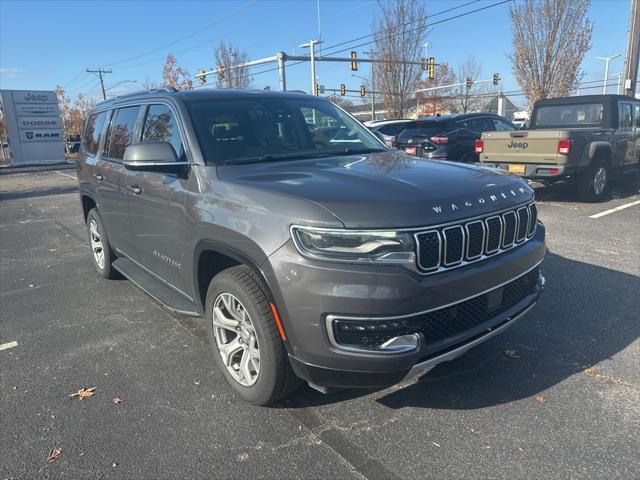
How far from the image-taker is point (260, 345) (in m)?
2.82

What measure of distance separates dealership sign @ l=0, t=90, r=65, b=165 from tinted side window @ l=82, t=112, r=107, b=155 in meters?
22.8

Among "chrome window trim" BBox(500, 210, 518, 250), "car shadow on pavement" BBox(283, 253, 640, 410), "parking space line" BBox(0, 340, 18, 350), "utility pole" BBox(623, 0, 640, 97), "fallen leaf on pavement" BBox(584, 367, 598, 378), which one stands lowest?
"fallen leaf on pavement" BBox(584, 367, 598, 378)

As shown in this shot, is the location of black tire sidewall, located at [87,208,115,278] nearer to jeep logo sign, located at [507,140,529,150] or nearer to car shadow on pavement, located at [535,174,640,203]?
jeep logo sign, located at [507,140,529,150]

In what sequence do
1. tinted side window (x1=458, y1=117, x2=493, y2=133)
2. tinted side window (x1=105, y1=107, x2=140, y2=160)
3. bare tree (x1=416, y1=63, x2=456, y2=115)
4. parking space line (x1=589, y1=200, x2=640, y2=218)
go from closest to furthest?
tinted side window (x1=105, y1=107, x2=140, y2=160) → parking space line (x1=589, y1=200, x2=640, y2=218) → tinted side window (x1=458, y1=117, x2=493, y2=133) → bare tree (x1=416, y1=63, x2=456, y2=115)

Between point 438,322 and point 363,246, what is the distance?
0.61m

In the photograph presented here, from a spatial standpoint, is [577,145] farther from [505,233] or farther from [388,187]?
[388,187]

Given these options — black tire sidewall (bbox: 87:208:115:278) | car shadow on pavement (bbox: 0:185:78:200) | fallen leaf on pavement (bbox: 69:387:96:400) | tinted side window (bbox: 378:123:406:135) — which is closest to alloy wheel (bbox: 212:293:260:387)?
fallen leaf on pavement (bbox: 69:387:96:400)

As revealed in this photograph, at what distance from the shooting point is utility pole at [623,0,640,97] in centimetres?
1378

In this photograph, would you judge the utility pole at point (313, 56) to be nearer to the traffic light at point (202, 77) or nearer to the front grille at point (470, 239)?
the traffic light at point (202, 77)

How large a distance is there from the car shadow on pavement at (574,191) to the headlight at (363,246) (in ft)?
28.8

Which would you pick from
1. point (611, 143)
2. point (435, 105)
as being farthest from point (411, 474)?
point (435, 105)

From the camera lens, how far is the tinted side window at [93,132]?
533 cm

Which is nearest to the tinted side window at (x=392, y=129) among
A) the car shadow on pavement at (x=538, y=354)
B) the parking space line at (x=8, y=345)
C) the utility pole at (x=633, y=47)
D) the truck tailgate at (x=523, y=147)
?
the utility pole at (x=633, y=47)

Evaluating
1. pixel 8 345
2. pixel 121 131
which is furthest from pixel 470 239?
pixel 8 345
